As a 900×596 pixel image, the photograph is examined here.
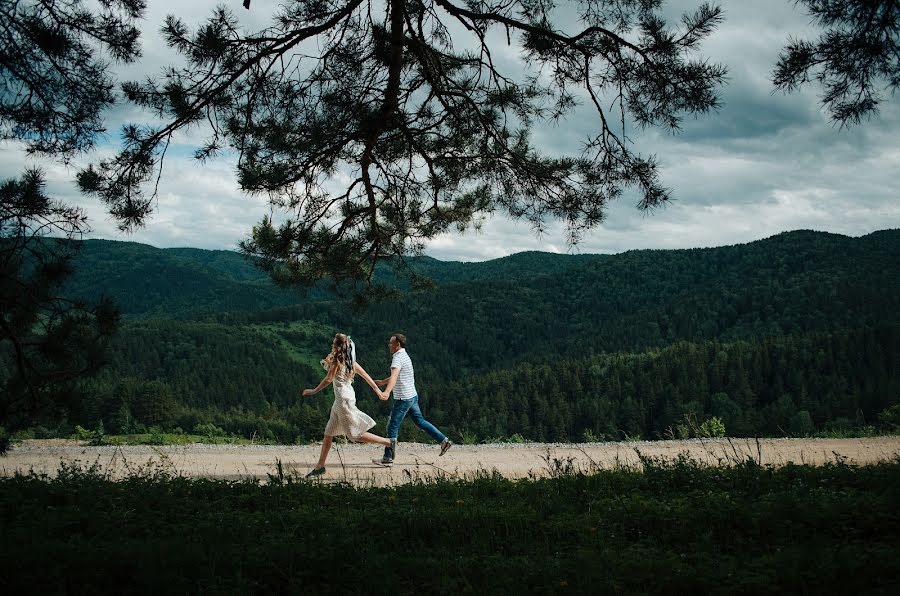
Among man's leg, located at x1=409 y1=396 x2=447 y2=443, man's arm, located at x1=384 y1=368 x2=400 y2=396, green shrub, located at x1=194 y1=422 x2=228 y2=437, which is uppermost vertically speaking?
man's arm, located at x1=384 y1=368 x2=400 y2=396

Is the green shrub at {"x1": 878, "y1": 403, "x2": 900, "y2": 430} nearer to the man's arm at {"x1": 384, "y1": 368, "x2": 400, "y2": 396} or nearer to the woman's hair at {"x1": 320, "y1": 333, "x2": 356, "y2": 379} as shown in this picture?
the man's arm at {"x1": 384, "y1": 368, "x2": 400, "y2": 396}

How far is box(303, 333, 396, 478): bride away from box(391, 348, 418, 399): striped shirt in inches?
10.7

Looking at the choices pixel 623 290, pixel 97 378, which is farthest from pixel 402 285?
pixel 623 290

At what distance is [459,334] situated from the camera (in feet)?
498

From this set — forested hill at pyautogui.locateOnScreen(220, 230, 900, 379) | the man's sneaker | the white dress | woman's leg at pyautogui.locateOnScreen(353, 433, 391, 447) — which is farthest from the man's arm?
forested hill at pyautogui.locateOnScreen(220, 230, 900, 379)

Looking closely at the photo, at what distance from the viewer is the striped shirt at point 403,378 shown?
9.76m

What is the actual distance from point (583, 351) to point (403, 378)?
123604 millimetres

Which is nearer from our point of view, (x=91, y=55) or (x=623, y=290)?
(x=91, y=55)

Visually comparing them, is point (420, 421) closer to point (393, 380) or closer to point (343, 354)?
point (393, 380)

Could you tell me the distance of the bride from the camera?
923 centimetres

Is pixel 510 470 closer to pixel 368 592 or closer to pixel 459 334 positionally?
pixel 368 592

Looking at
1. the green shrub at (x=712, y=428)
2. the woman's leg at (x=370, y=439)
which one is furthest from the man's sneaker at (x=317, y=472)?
the green shrub at (x=712, y=428)

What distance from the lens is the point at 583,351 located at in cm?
13012

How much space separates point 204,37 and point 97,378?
4563 mm
